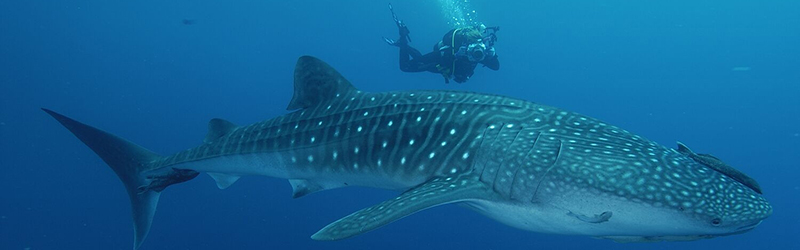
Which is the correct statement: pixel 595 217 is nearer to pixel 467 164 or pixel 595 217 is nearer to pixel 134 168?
pixel 467 164

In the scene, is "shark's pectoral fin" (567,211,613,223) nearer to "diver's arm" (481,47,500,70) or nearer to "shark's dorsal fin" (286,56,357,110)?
"shark's dorsal fin" (286,56,357,110)

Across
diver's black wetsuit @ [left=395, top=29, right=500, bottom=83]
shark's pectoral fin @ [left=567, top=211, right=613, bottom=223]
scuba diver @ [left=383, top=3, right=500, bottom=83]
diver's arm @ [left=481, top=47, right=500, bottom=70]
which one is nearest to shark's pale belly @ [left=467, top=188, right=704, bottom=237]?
shark's pectoral fin @ [left=567, top=211, right=613, bottom=223]

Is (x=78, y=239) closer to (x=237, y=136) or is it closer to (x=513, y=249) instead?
(x=237, y=136)

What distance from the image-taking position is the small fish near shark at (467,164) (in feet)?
9.82

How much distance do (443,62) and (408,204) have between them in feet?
32.5

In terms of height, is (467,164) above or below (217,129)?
above

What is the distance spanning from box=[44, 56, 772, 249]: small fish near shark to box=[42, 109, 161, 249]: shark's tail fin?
0.01 metres

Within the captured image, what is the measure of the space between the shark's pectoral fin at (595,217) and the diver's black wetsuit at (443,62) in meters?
9.33

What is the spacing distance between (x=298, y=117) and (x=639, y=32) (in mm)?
105266

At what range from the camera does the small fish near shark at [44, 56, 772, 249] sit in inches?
118

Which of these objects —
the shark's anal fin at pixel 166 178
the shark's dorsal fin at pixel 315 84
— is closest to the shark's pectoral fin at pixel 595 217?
the shark's dorsal fin at pixel 315 84

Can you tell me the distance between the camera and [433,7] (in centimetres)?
6334

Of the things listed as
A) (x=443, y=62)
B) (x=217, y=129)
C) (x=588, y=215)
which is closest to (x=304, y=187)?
(x=217, y=129)

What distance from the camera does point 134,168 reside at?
5.86 metres
